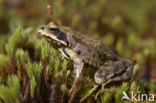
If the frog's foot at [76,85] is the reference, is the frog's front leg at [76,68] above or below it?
above

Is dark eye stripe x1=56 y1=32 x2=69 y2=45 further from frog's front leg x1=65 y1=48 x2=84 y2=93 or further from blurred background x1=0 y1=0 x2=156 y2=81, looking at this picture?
blurred background x1=0 y1=0 x2=156 y2=81

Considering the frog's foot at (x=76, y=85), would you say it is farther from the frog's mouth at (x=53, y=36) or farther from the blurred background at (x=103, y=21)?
the blurred background at (x=103, y=21)

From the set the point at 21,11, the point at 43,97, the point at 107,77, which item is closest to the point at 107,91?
the point at 107,77

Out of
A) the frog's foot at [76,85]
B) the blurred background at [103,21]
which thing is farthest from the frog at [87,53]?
the blurred background at [103,21]

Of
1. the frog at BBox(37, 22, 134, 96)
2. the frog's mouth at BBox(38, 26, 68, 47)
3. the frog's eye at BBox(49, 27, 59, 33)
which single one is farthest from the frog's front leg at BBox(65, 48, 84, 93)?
the frog's eye at BBox(49, 27, 59, 33)

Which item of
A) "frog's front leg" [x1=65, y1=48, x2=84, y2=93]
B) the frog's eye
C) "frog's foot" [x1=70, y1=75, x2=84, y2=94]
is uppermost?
the frog's eye
